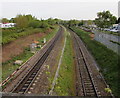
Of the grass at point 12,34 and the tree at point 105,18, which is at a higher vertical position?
the tree at point 105,18

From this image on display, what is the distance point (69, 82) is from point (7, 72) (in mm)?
7809

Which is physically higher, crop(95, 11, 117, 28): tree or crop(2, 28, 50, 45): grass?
crop(95, 11, 117, 28): tree

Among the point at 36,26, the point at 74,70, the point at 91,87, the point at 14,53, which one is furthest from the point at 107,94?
the point at 36,26

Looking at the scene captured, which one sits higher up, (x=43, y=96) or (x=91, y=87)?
(x=43, y=96)

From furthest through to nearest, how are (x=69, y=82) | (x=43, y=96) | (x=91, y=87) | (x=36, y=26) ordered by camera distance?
(x=36, y=26) → (x=69, y=82) → (x=91, y=87) → (x=43, y=96)

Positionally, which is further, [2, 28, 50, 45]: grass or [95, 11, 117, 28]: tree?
[95, 11, 117, 28]: tree

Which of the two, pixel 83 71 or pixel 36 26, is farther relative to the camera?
pixel 36 26

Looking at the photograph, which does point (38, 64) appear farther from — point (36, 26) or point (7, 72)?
point (36, 26)

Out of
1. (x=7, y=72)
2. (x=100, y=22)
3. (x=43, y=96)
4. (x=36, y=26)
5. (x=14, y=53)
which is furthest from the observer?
(x=36, y=26)

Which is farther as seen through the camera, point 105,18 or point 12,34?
point 105,18

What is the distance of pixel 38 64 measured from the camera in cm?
1923

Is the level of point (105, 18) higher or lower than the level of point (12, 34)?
higher

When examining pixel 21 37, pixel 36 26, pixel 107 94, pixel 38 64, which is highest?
pixel 36 26

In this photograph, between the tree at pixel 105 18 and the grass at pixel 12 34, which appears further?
the tree at pixel 105 18
